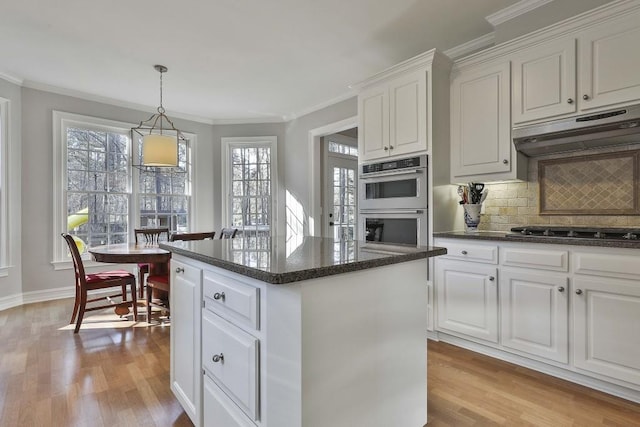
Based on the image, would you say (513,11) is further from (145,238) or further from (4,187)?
(4,187)

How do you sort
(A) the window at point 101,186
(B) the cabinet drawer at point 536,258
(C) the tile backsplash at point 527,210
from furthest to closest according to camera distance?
(A) the window at point 101,186
(C) the tile backsplash at point 527,210
(B) the cabinet drawer at point 536,258

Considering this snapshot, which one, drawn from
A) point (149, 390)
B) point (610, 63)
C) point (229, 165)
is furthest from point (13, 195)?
point (610, 63)

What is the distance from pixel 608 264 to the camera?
1888 mm

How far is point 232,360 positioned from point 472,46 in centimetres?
323

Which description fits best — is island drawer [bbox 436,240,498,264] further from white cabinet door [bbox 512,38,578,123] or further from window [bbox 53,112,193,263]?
window [bbox 53,112,193,263]

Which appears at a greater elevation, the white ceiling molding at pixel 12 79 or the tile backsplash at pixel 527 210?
the white ceiling molding at pixel 12 79

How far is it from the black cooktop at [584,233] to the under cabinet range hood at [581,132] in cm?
60

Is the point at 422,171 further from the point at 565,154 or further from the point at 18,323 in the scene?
the point at 18,323

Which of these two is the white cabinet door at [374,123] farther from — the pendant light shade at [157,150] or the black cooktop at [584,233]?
the pendant light shade at [157,150]

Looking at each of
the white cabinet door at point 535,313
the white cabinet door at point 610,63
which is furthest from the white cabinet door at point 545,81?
the white cabinet door at point 535,313

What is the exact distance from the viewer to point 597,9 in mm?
2053

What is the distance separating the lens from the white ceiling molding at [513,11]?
7.97 feet

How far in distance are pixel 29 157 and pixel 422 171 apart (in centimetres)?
440

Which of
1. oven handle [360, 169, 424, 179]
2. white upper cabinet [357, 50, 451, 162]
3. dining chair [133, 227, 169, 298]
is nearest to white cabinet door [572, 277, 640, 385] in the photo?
oven handle [360, 169, 424, 179]
